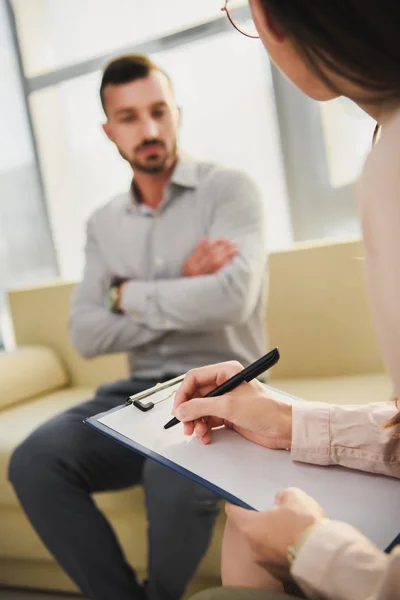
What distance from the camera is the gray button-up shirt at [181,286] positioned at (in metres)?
1.47

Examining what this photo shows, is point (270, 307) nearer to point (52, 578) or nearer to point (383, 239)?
point (52, 578)

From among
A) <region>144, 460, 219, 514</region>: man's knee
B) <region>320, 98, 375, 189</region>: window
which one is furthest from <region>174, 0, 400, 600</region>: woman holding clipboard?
<region>320, 98, 375, 189</region>: window

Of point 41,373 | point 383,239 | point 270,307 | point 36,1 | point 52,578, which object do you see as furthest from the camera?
point 36,1

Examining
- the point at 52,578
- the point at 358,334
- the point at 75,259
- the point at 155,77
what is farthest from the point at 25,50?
the point at 52,578

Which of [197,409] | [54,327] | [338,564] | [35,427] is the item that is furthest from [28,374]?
[338,564]

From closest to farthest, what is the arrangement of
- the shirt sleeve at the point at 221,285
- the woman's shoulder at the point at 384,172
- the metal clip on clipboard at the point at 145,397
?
the woman's shoulder at the point at 384,172, the metal clip on clipboard at the point at 145,397, the shirt sleeve at the point at 221,285

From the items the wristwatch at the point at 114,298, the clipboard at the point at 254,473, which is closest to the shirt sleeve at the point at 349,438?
the clipboard at the point at 254,473

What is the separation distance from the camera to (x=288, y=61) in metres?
0.53

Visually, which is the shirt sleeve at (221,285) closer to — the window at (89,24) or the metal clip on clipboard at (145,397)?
the metal clip on clipboard at (145,397)

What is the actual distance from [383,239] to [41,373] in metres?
1.91

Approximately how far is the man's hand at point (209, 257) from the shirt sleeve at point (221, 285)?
22 mm

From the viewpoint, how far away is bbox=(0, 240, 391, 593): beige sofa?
4.63 ft

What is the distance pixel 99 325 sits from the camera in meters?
1.59

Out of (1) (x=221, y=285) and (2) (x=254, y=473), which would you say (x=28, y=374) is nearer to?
(1) (x=221, y=285)
